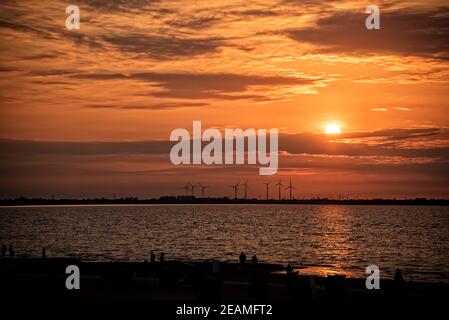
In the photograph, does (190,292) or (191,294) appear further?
(190,292)

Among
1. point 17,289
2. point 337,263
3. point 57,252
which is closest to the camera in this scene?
point 17,289

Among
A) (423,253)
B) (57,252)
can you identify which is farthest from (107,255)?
(423,253)

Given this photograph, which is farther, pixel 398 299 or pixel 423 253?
pixel 423 253

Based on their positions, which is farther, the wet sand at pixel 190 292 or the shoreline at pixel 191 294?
the wet sand at pixel 190 292

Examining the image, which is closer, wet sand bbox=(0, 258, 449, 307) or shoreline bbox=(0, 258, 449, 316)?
shoreline bbox=(0, 258, 449, 316)
